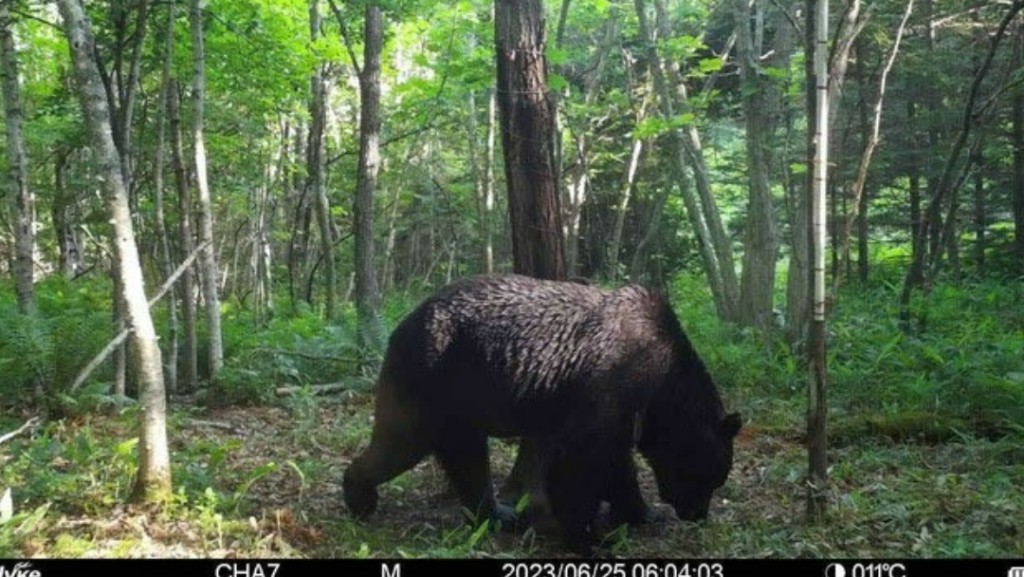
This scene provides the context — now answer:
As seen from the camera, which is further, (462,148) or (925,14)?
(462,148)

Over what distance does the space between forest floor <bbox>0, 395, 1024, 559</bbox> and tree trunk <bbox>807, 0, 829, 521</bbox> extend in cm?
34

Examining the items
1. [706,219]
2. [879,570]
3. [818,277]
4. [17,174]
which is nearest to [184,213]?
[17,174]

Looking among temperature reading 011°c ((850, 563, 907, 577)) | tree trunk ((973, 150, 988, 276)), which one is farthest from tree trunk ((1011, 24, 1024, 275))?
temperature reading 011°c ((850, 563, 907, 577))

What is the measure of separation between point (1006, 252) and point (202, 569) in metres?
17.8

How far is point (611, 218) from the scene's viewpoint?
22.1 m

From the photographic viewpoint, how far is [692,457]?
6.45 metres

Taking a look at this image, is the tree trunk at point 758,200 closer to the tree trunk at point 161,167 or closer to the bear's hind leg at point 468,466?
the bear's hind leg at point 468,466

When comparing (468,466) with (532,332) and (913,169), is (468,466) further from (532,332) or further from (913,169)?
(913,169)

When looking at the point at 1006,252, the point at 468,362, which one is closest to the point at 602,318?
the point at 468,362

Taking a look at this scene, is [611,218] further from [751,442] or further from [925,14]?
[751,442]

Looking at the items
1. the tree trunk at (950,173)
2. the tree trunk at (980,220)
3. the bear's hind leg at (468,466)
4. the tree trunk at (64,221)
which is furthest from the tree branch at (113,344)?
the tree trunk at (980,220)

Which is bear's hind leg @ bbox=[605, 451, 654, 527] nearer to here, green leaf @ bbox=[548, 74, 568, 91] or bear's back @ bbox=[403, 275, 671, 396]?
bear's back @ bbox=[403, 275, 671, 396]

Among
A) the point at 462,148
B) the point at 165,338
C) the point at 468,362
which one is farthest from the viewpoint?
the point at 462,148

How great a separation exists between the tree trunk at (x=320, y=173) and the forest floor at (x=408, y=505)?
5746mm
